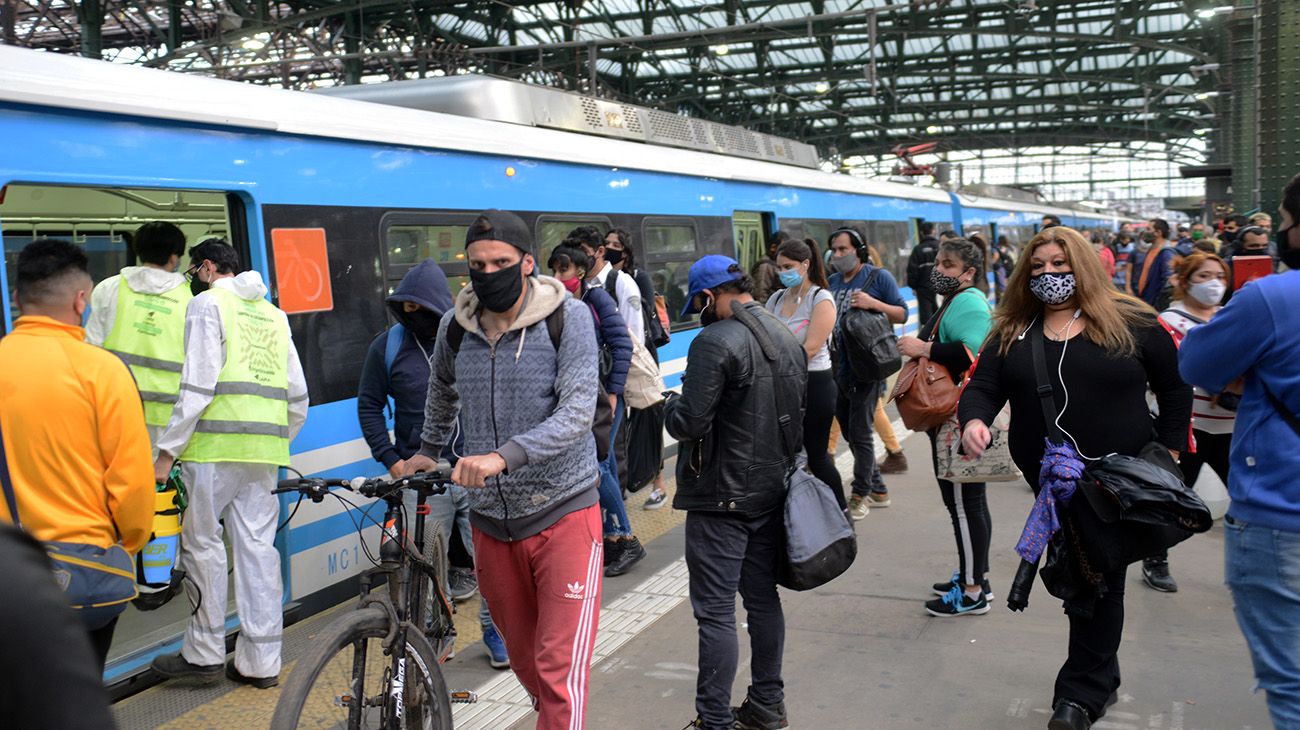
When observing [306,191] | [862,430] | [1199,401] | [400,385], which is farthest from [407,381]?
[1199,401]

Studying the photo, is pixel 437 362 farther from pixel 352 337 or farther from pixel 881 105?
pixel 881 105

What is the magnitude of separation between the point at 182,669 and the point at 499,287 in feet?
7.87

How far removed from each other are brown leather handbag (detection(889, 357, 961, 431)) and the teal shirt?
0.17m

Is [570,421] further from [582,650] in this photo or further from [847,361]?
[847,361]

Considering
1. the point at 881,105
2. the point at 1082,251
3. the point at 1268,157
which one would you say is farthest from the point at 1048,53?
the point at 1082,251

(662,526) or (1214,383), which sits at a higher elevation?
(1214,383)

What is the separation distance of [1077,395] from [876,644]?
177 centimetres

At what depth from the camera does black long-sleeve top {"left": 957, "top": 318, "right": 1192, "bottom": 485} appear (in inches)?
146

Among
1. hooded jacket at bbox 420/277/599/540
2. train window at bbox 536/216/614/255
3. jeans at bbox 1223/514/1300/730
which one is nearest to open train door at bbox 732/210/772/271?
train window at bbox 536/216/614/255

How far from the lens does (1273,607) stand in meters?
2.93

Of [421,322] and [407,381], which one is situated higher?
[421,322]

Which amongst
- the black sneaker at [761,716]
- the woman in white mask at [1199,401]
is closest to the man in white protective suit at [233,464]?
the black sneaker at [761,716]

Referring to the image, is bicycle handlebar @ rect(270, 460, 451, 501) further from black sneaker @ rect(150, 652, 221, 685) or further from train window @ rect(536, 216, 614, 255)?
train window @ rect(536, 216, 614, 255)

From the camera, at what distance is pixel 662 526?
729cm
